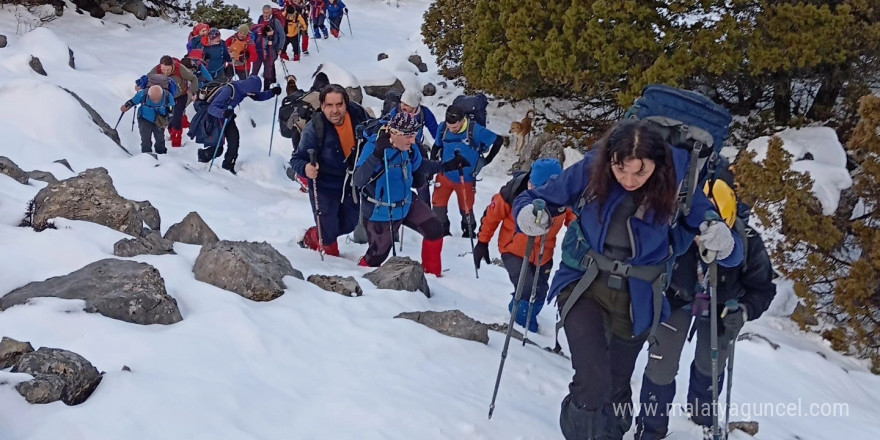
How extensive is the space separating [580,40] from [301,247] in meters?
6.60

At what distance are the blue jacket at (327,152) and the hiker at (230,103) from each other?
459 centimetres

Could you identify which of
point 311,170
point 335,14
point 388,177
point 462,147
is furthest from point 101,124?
point 335,14

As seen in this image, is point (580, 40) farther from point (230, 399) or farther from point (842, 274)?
point (230, 399)

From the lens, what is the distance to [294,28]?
19.5m

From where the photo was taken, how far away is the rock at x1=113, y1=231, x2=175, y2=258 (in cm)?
559

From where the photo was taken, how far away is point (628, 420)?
13.5ft

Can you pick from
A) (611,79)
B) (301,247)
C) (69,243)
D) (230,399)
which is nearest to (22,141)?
(301,247)

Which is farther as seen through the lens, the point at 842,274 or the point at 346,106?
the point at 842,274

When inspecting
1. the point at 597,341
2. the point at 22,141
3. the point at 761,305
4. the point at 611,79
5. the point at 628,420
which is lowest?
the point at 22,141

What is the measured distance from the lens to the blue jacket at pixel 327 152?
6.86 metres

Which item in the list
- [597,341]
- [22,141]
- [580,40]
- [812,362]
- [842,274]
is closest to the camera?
[597,341]

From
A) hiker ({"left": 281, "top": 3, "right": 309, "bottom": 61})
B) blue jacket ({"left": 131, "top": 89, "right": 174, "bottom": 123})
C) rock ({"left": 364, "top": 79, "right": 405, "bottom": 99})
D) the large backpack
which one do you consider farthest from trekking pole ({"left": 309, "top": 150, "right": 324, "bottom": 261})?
hiker ({"left": 281, "top": 3, "right": 309, "bottom": 61})

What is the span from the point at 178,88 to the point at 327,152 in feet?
21.8

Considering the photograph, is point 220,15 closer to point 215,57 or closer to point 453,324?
point 215,57
